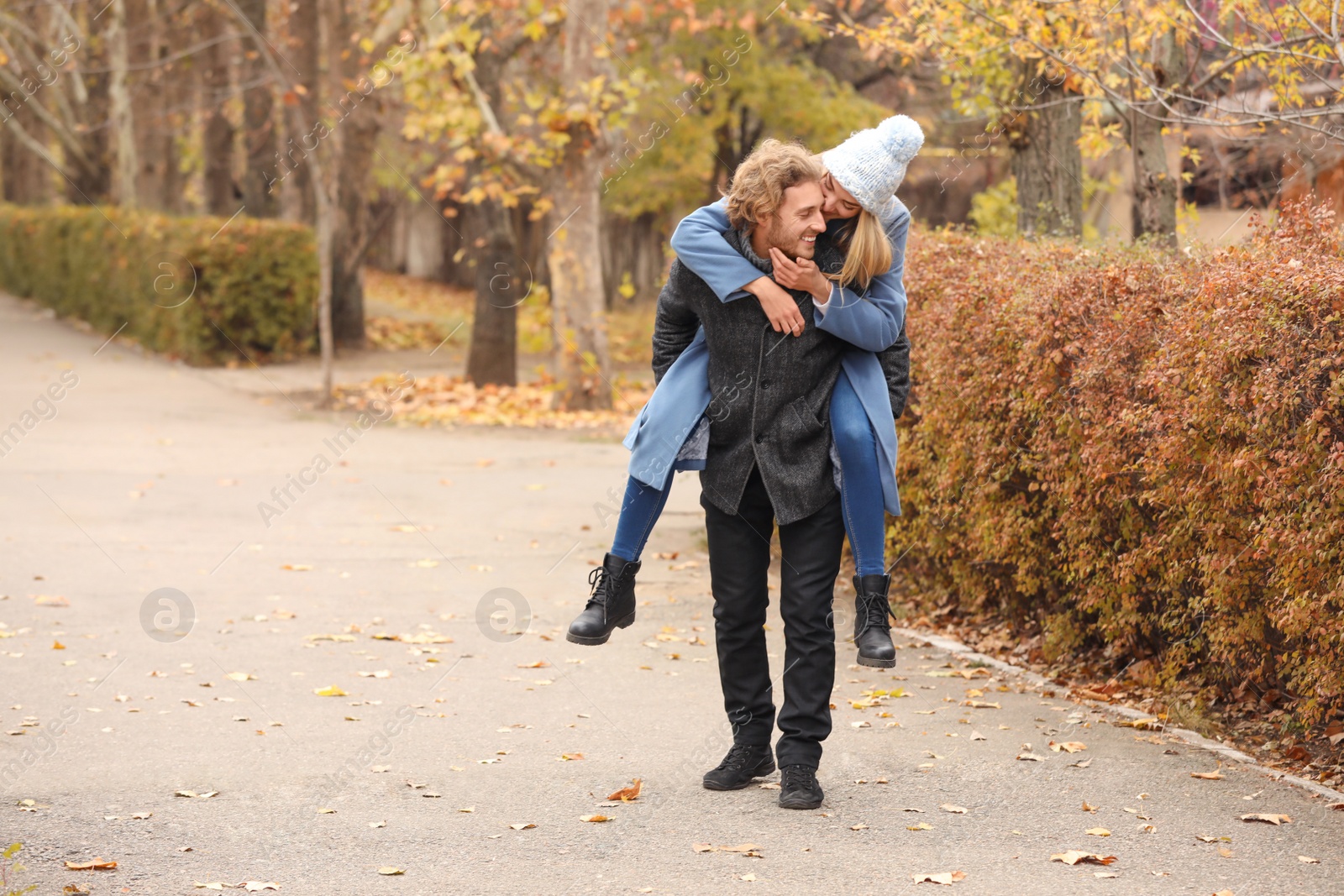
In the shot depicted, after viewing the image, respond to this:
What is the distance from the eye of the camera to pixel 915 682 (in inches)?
243

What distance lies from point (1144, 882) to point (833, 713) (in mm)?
1900

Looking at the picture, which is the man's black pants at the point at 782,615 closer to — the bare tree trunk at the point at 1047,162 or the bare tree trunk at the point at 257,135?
the bare tree trunk at the point at 1047,162

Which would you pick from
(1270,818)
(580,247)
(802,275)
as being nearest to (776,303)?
(802,275)

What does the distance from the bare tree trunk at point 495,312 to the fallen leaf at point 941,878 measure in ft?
48.3

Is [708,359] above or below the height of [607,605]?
above

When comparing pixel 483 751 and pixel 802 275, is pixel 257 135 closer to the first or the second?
pixel 483 751

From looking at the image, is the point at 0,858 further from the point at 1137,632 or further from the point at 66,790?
the point at 1137,632

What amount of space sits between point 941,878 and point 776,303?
1701 mm

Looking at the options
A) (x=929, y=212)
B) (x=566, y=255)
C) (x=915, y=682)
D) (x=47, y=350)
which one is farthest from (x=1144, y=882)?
(x=929, y=212)

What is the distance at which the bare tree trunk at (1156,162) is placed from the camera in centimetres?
865

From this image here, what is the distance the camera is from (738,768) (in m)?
4.68

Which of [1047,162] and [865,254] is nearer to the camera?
[865,254]

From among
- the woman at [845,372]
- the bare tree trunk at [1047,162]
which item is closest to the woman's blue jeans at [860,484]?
the woman at [845,372]

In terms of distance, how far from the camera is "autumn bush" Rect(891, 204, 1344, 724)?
4.41 m
